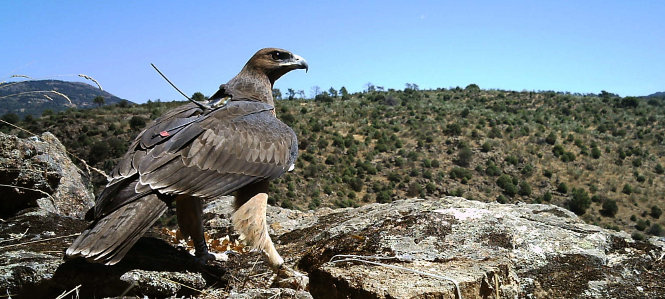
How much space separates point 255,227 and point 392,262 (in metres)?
1.61

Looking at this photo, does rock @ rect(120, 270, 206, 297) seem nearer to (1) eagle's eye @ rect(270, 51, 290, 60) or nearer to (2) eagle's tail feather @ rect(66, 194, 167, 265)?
(2) eagle's tail feather @ rect(66, 194, 167, 265)

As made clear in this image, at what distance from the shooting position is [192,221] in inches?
189

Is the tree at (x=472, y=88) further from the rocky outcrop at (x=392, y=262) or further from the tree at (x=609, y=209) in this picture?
the rocky outcrop at (x=392, y=262)

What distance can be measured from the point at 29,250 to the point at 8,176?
1709 millimetres

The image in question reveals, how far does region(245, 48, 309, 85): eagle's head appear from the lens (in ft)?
20.3

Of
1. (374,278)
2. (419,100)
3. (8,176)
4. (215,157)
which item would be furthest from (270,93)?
(419,100)

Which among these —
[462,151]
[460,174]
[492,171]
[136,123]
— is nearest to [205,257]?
[136,123]

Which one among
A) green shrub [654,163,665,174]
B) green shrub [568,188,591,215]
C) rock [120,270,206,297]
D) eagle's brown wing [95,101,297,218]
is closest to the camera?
rock [120,270,206,297]

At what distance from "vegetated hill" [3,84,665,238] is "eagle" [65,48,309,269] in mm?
29329

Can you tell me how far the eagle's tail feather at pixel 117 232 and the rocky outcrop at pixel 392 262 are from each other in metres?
0.21

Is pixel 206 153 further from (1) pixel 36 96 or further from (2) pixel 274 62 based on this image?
(2) pixel 274 62

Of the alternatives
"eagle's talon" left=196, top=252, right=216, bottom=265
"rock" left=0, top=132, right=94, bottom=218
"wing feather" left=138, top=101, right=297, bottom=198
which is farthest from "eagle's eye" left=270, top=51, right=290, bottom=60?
"rock" left=0, top=132, right=94, bottom=218

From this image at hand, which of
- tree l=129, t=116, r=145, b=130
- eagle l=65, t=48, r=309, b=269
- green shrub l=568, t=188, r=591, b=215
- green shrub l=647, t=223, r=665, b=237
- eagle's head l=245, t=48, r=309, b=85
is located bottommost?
green shrub l=647, t=223, r=665, b=237

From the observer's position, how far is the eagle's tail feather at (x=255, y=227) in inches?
172
